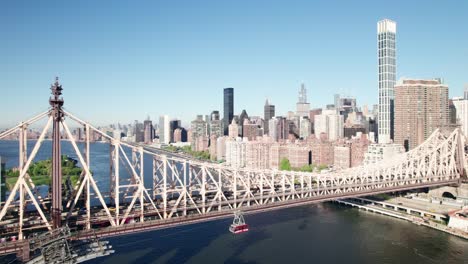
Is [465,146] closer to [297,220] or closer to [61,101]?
[297,220]

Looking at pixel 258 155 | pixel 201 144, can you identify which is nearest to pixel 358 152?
pixel 258 155

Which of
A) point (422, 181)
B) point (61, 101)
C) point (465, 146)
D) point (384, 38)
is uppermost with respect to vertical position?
point (384, 38)

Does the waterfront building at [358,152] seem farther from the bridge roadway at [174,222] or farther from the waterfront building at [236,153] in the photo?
the bridge roadway at [174,222]

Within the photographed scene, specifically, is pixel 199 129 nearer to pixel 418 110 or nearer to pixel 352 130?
pixel 352 130

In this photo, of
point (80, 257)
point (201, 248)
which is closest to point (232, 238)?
point (201, 248)

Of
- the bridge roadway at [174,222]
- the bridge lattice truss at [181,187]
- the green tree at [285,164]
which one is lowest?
the green tree at [285,164]

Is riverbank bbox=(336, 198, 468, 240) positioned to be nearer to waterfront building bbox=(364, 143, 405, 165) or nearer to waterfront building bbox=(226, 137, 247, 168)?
waterfront building bbox=(364, 143, 405, 165)

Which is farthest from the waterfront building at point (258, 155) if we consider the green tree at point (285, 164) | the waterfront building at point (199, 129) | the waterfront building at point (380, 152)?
the waterfront building at point (199, 129)
